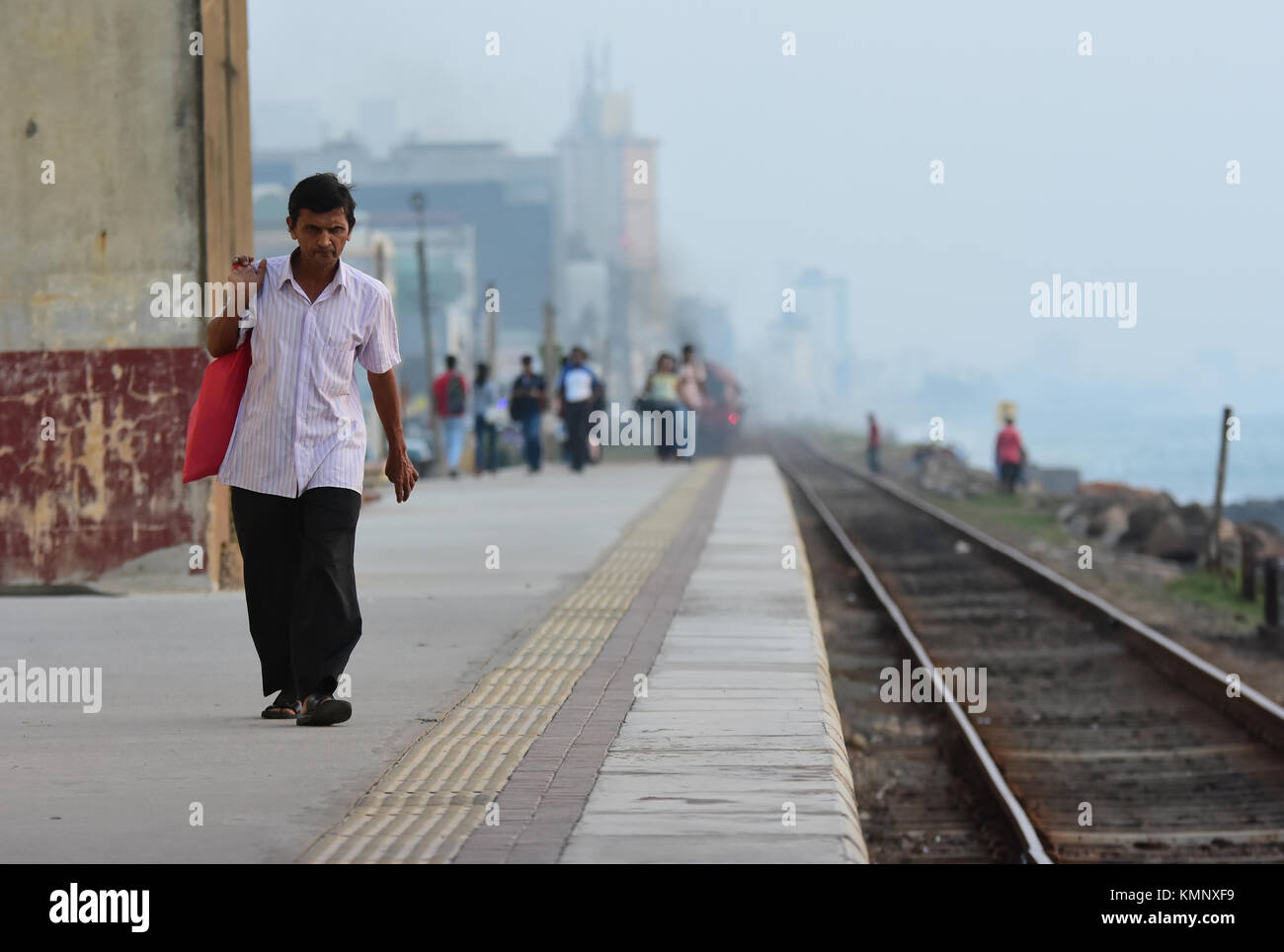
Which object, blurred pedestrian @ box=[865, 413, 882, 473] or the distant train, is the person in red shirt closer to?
blurred pedestrian @ box=[865, 413, 882, 473]

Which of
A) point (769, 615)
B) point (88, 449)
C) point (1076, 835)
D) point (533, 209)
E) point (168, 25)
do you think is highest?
point (533, 209)

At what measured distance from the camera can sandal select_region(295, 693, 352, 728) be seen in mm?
6426

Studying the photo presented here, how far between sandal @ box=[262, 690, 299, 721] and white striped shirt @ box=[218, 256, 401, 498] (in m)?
0.76

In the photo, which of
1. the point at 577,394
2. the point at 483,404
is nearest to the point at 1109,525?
the point at 577,394

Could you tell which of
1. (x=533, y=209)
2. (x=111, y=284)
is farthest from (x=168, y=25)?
(x=533, y=209)

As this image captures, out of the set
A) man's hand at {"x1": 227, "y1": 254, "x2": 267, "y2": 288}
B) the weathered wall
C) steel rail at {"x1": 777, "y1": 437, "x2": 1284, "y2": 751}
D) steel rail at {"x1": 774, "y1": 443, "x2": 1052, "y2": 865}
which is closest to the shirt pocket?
man's hand at {"x1": 227, "y1": 254, "x2": 267, "y2": 288}

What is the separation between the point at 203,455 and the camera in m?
6.43

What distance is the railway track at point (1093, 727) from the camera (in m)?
8.80

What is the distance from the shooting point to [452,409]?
84.1 ft

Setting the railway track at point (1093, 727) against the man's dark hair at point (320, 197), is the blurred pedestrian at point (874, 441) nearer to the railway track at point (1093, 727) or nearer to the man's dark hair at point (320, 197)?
the railway track at point (1093, 727)

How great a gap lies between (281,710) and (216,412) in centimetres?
105

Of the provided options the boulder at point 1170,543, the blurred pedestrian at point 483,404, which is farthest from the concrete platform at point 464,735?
the boulder at point 1170,543

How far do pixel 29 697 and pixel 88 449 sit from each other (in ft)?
11.5

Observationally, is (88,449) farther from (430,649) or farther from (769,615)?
(769,615)
